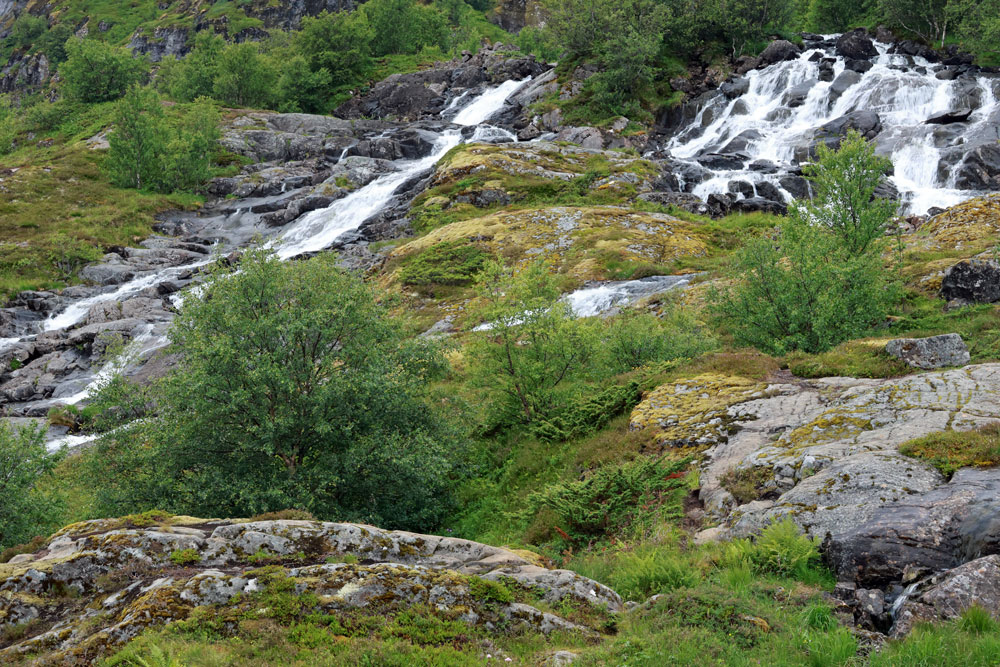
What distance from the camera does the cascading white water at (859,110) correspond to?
145 feet

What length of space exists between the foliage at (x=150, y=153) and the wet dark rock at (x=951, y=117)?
228 ft

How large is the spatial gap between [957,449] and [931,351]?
5.49m

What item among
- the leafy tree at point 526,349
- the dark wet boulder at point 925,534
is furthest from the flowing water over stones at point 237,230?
the dark wet boulder at point 925,534

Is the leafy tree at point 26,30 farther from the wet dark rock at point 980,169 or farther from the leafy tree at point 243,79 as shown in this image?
the wet dark rock at point 980,169

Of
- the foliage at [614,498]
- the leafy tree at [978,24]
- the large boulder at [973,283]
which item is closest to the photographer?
the foliage at [614,498]

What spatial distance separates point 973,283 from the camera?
19.6 meters

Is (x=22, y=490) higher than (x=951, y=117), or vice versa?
(x=22, y=490)

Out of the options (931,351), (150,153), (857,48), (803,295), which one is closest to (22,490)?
(803,295)

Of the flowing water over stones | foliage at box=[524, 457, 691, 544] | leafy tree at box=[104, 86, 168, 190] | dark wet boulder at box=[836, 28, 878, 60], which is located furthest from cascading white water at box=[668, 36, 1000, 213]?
leafy tree at box=[104, 86, 168, 190]

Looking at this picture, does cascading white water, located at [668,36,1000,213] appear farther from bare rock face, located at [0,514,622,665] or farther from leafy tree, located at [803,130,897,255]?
bare rock face, located at [0,514,622,665]

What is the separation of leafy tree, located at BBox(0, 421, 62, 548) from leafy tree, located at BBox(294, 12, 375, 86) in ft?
314

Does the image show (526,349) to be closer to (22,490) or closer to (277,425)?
(277,425)

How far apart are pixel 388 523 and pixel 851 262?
14277 millimetres

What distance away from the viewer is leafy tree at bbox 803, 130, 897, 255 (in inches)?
883
